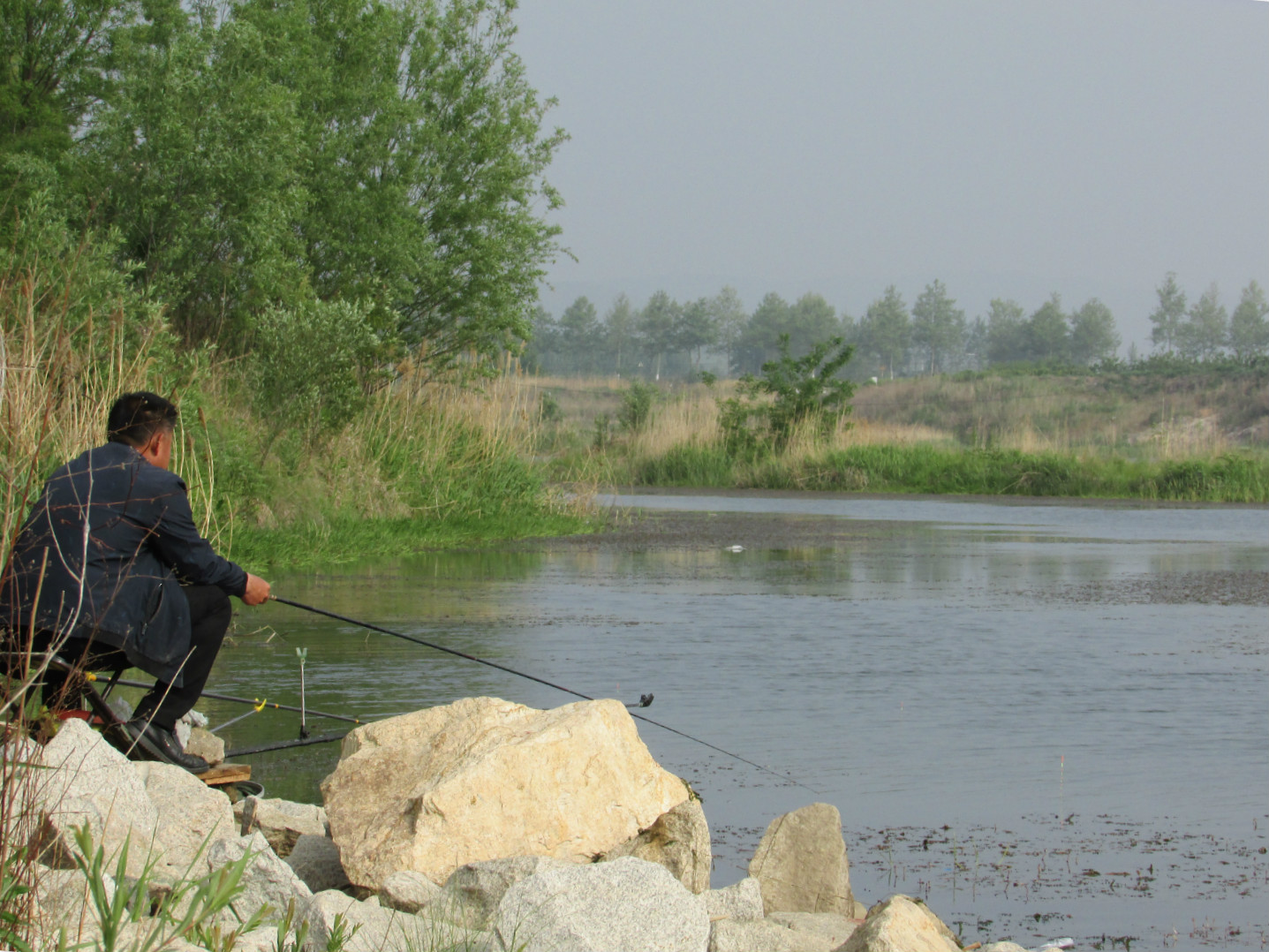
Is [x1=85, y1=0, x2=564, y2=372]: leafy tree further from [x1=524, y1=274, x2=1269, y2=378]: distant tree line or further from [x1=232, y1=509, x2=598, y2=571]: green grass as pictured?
[x1=524, y1=274, x2=1269, y2=378]: distant tree line

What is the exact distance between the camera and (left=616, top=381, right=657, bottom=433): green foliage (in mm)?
39312

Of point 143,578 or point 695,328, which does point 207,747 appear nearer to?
point 143,578

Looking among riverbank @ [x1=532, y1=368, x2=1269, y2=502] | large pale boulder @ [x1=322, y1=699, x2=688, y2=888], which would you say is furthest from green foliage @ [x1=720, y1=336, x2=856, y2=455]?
large pale boulder @ [x1=322, y1=699, x2=688, y2=888]

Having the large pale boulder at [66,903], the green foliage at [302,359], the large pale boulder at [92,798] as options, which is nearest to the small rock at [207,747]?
the large pale boulder at [92,798]

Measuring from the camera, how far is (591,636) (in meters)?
10.6

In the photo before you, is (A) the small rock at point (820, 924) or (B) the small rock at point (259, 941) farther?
(A) the small rock at point (820, 924)

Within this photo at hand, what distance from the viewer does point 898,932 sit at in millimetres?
3910

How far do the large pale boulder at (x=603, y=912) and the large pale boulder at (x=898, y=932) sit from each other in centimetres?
41

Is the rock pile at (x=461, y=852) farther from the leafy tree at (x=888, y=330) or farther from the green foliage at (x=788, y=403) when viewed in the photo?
the leafy tree at (x=888, y=330)

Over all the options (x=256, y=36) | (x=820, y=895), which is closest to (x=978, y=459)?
A: (x=256, y=36)

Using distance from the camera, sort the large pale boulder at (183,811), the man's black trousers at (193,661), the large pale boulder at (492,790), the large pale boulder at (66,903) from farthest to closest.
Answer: the man's black trousers at (193,661) < the large pale boulder at (492,790) < the large pale boulder at (183,811) < the large pale boulder at (66,903)

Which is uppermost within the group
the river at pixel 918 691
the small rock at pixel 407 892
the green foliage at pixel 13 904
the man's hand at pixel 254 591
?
the man's hand at pixel 254 591

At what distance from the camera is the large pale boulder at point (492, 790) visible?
468 cm

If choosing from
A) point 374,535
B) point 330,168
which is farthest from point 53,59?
point 374,535
